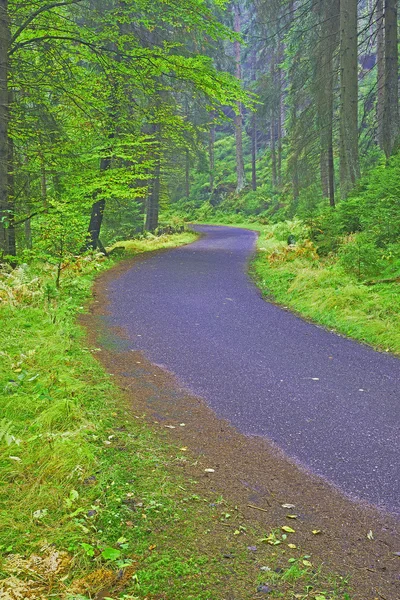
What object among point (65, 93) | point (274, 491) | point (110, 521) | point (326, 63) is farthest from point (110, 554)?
point (326, 63)

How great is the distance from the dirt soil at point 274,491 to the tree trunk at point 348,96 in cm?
982

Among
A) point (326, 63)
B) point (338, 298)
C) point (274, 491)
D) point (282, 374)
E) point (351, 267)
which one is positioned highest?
point (326, 63)

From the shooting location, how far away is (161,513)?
9.14ft

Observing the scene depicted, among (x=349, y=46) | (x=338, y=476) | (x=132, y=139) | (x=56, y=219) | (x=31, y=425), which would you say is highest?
(x=349, y=46)

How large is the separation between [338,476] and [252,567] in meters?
1.12

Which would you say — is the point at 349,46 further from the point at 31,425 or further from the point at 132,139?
the point at 31,425

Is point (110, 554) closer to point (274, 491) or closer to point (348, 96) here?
point (274, 491)

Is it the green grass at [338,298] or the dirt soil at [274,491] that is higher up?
the green grass at [338,298]

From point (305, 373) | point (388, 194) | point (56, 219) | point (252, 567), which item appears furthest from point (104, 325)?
point (388, 194)

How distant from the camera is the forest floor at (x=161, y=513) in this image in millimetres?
2270

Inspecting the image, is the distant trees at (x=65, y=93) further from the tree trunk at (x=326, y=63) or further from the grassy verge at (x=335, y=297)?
the tree trunk at (x=326, y=63)

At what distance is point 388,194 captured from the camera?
365 inches

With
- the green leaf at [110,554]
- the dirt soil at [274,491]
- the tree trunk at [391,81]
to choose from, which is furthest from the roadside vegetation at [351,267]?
the green leaf at [110,554]

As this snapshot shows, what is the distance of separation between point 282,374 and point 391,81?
10.4 m
